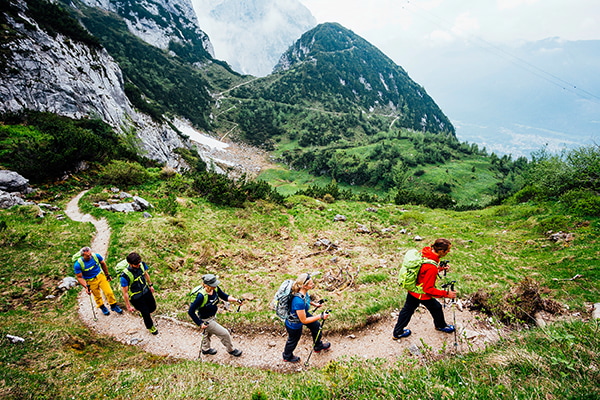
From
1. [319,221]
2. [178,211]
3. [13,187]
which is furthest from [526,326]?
[13,187]

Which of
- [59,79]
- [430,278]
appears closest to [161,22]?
[59,79]

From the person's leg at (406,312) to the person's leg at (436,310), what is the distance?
0.26m

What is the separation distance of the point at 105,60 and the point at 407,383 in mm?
58160

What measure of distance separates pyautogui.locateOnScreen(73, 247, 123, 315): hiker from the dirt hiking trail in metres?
0.42

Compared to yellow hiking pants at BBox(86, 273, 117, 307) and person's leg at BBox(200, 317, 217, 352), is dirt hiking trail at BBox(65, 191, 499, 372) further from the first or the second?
yellow hiking pants at BBox(86, 273, 117, 307)

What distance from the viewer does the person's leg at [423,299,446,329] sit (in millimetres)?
6234

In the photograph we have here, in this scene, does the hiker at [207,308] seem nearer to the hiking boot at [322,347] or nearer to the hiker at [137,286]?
the hiker at [137,286]

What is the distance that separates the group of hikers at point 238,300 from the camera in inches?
225

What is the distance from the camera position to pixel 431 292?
5727 millimetres

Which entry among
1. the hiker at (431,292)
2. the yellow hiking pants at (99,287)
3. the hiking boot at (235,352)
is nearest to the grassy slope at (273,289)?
the hiking boot at (235,352)

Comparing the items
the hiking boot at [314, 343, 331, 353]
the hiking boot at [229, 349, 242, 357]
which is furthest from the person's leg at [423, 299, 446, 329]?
the hiking boot at [229, 349, 242, 357]

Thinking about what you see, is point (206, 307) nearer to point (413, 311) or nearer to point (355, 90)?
point (413, 311)

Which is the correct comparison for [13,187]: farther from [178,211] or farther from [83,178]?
[178,211]

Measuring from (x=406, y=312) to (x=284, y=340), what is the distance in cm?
387
